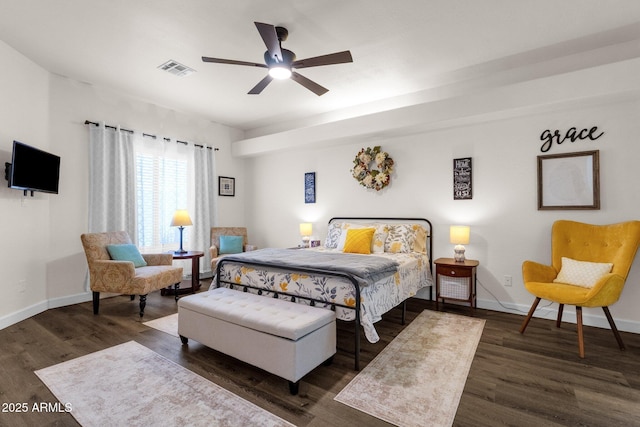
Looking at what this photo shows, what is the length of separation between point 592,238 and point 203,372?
414 centimetres

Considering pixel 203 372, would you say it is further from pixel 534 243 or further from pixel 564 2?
pixel 564 2

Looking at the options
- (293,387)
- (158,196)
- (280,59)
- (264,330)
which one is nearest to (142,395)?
(264,330)

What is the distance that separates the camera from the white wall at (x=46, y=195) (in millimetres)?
3393

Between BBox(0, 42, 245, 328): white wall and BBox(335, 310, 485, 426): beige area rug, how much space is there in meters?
3.94

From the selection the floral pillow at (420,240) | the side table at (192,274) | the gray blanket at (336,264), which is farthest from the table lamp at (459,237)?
the side table at (192,274)

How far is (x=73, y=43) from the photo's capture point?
3201mm

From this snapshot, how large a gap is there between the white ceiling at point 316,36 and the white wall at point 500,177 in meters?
0.49

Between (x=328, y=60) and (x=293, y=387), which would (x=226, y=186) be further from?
(x=293, y=387)

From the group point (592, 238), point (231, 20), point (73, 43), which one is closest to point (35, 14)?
point (73, 43)

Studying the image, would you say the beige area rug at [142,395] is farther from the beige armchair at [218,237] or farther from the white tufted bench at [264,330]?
the beige armchair at [218,237]

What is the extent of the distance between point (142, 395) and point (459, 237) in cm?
368

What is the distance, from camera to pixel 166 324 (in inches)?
138

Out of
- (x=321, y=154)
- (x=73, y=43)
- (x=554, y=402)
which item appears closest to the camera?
(x=554, y=402)

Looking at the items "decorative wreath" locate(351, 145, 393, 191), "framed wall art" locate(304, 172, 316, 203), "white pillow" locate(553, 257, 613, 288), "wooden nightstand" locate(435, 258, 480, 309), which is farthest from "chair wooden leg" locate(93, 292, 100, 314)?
"white pillow" locate(553, 257, 613, 288)
